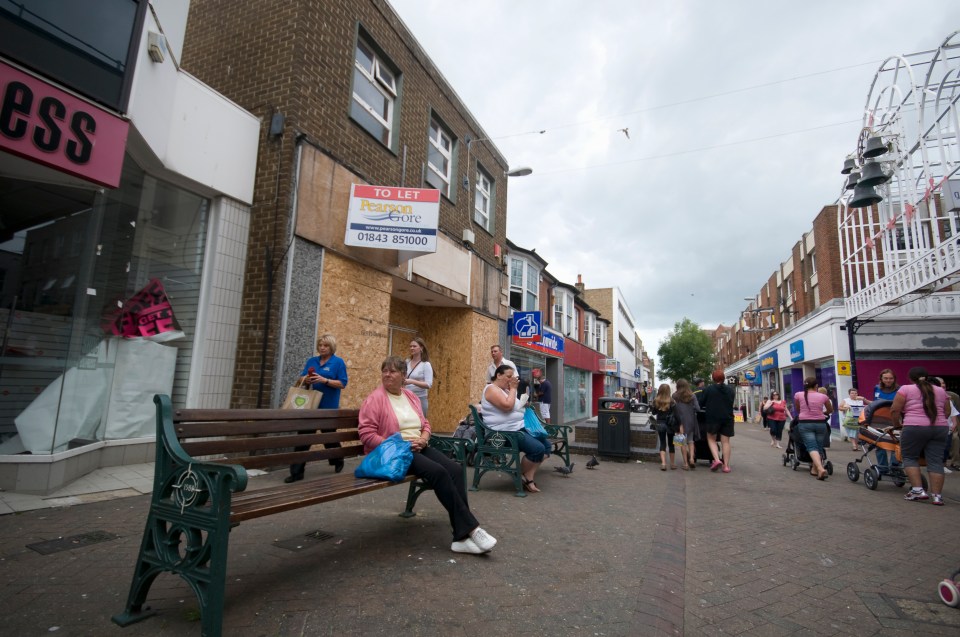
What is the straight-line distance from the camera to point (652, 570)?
3.28m

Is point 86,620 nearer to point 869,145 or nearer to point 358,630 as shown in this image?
point 358,630

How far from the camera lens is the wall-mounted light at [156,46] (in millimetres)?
5164

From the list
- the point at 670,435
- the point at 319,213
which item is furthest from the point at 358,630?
the point at 670,435

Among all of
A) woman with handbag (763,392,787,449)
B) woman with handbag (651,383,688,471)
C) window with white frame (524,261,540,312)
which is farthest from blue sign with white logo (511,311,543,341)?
woman with handbag (763,392,787,449)

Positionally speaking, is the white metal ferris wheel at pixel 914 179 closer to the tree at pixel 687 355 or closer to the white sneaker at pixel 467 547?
the white sneaker at pixel 467 547

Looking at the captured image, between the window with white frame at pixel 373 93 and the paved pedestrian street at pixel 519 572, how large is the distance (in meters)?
6.96

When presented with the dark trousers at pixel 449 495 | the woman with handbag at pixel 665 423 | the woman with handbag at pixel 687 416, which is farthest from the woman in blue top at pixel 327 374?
the woman with handbag at pixel 687 416

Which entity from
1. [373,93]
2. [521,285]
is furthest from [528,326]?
[373,93]

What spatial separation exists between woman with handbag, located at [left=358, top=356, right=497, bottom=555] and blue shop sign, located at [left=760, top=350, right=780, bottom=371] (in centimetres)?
2993

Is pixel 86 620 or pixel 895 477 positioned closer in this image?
pixel 86 620

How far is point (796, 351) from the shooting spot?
23.4m

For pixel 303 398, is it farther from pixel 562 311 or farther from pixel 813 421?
pixel 562 311

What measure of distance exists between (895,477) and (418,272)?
844cm

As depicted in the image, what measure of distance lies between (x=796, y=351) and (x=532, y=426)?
897 inches
